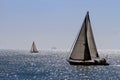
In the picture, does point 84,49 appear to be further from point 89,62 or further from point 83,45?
point 89,62

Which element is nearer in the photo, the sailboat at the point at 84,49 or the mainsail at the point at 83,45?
the sailboat at the point at 84,49

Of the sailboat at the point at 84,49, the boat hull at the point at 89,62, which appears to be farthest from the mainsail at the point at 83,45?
the boat hull at the point at 89,62

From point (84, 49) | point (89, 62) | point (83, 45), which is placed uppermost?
point (83, 45)

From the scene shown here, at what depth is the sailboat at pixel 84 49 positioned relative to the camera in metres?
112

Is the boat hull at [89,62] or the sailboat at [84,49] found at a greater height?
the sailboat at [84,49]

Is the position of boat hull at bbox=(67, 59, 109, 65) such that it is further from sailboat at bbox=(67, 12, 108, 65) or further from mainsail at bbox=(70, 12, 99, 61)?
mainsail at bbox=(70, 12, 99, 61)

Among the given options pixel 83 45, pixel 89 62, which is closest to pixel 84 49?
pixel 83 45

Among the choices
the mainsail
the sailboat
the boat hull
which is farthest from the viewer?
the mainsail

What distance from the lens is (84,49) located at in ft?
369

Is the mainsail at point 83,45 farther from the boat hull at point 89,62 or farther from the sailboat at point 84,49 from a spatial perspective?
the boat hull at point 89,62

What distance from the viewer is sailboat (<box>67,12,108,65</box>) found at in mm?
111938

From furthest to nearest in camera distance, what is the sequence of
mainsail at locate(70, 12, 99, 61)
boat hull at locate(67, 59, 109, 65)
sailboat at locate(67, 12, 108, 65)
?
mainsail at locate(70, 12, 99, 61), sailboat at locate(67, 12, 108, 65), boat hull at locate(67, 59, 109, 65)

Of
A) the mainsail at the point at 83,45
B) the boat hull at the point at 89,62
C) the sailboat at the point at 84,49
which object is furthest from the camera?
the mainsail at the point at 83,45

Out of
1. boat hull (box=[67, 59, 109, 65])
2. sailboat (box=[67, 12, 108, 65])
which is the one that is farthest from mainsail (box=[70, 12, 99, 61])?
boat hull (box=[67, 59, 109, 65])
